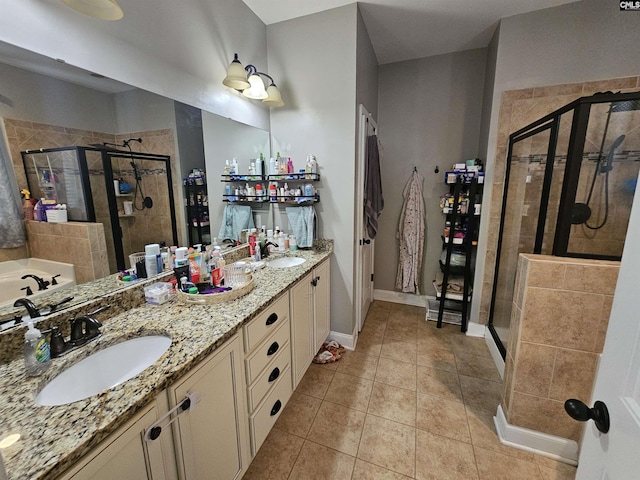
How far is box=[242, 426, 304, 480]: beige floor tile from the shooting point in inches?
54.9

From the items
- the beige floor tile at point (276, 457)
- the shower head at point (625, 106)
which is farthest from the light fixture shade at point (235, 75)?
the beige floor tile at point (276, 457)

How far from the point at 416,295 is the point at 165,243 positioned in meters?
2.81

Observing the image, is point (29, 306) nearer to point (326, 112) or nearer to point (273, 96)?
point (273, 96)

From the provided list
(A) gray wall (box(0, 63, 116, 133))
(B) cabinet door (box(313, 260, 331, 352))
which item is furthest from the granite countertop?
(A) gray wall (box(0, 63, 116, 133))

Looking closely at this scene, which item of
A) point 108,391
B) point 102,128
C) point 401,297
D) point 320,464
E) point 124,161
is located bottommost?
point 320,464

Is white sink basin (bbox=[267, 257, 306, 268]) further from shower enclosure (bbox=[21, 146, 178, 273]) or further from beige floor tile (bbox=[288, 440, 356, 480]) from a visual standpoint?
beige floor tile (bbox=[288, 440, 356, 480])

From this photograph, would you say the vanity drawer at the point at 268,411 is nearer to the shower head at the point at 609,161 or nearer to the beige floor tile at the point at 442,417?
the beige floor tile at the point at 442,417

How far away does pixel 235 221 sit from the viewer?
2.16 meters

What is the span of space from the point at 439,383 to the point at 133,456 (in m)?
1.98

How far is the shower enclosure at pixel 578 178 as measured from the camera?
1417 mm

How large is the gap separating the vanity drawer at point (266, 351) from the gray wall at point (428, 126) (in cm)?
211

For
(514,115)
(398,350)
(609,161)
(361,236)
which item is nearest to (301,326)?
(361,236)

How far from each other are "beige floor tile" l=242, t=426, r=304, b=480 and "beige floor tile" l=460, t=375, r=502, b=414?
1202 millimetres

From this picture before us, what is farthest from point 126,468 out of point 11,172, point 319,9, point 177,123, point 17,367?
point 319,9
